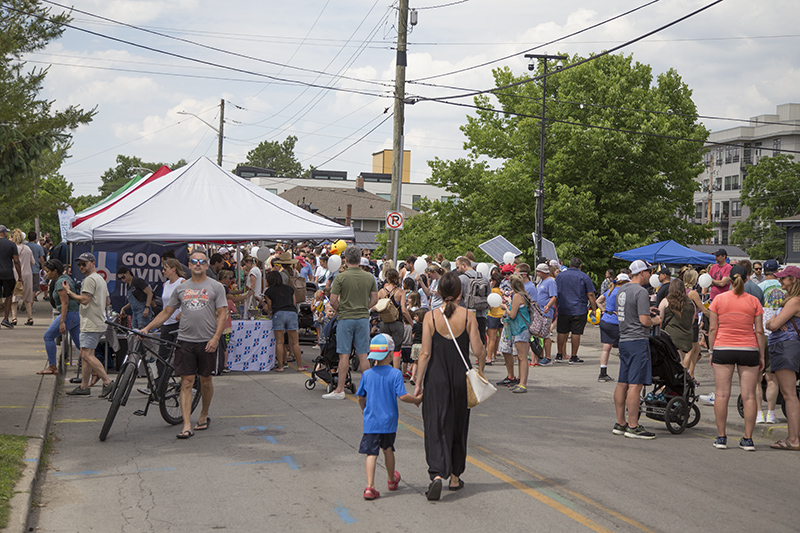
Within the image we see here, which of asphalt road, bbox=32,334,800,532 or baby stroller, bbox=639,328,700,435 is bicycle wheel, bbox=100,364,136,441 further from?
baby stroller, bbox=639,328,700,435

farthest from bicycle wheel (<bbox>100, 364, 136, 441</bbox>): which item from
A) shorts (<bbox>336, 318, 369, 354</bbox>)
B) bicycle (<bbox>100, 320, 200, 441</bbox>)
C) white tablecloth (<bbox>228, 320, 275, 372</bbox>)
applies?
white tablecloth (<bbox>228, 320, 275, 372</bbox>)

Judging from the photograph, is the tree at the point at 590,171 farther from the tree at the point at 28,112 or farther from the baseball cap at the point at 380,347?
→ the baseball cap at the point at 380,347

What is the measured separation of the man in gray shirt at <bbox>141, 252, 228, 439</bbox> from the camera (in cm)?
831

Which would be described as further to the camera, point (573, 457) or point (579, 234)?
point (579, 234)

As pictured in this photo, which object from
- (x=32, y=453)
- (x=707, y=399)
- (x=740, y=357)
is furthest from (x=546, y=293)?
(x=32, y=453)

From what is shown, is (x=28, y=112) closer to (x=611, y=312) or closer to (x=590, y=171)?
(x=611, y=312)

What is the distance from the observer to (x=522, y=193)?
39156 millimetres

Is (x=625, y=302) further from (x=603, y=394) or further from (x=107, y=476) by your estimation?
(x=107, y=476)

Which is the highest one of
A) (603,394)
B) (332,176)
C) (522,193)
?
(332,176)

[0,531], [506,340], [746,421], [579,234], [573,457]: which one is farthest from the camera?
[579,234]

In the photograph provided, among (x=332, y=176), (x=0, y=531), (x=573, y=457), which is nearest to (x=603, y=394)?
(x=573, y=457)

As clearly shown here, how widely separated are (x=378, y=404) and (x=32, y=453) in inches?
136

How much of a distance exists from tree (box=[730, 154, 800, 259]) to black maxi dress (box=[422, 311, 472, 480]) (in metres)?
63.8

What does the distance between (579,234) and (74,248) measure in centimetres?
2614
